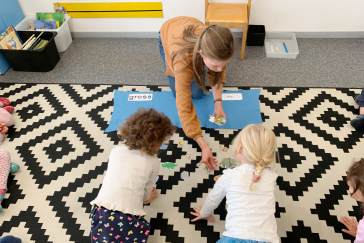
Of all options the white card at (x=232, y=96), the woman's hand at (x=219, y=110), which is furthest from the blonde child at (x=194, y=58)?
the white card at (x=232, y=96)

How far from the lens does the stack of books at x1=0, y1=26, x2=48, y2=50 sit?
91.8 inches

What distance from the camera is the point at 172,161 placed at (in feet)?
5.64

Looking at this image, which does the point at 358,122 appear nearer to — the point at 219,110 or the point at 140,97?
the point at 219,110

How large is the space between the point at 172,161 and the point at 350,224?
3.31 ft

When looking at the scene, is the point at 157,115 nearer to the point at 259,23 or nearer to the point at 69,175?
the point at 69,175

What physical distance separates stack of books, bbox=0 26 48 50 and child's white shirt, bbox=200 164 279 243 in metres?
2.16

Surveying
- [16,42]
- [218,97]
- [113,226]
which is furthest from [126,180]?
[16,42]

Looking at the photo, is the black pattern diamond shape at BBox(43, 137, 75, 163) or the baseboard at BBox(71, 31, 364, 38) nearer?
the black pattern diamond shape at BBox(43, 137, 75, 163)

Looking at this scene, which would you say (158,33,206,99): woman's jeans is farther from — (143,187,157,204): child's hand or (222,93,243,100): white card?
(143,187,157,204): child's hand

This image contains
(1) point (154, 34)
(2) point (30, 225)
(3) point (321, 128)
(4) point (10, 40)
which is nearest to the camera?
(2) point (30, 225)

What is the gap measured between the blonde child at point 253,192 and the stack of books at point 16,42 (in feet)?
7.01

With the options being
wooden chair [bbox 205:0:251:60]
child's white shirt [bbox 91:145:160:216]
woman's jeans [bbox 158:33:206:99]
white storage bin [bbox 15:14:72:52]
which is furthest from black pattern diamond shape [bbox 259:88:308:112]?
white storage bin [bbox 15:14:72:52]

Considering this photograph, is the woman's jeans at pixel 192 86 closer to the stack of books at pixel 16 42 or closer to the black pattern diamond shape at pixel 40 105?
the black pattern diamond shape at pixel 40 105

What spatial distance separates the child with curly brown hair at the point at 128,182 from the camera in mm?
1159
